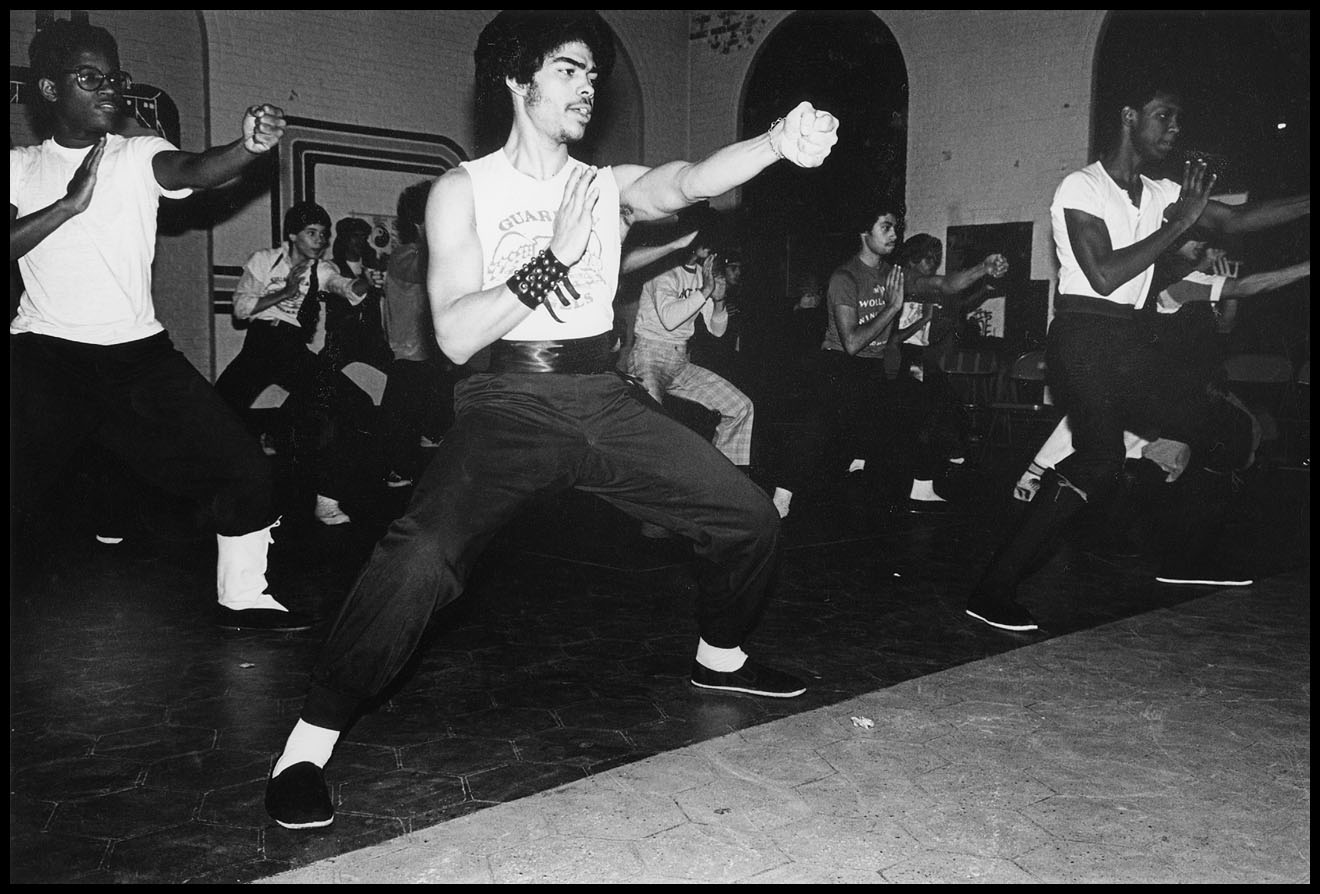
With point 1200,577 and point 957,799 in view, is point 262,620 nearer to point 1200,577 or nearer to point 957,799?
point 957,799

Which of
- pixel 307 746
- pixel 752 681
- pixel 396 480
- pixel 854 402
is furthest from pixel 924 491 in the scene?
pixel 307 746

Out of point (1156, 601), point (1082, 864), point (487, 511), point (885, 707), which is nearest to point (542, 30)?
point (487, 511)

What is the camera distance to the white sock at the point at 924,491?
24.0 feet

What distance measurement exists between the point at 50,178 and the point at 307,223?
10.6 feet

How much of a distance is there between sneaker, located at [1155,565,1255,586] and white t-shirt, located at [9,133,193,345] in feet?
14.7

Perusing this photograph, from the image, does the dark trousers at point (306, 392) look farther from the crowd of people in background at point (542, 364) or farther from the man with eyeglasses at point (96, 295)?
the man with eyeglasses at point (96, 295)

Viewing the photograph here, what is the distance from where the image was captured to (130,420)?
12.8 feet

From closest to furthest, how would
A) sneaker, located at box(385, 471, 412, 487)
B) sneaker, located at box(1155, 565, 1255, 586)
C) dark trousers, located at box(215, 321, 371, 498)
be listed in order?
sneaker, located at box(1155, 565, 1255, 586) < dark trousers, located at box(215, 321, 371, 498) < sneaker, located at box(385, 471, 412, 487)

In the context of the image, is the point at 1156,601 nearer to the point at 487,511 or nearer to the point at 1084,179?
the point at 1084,179

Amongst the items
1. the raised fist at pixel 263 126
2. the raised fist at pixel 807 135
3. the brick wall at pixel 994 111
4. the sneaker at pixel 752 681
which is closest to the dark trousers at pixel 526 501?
the sneaker at pixel 752 681

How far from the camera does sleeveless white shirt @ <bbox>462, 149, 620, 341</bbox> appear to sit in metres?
2.91

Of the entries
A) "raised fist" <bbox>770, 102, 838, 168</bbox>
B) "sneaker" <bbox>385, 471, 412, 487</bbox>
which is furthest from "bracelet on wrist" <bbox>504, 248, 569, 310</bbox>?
"sneaker" <bbox>385, 471, 412, 487</bbox>

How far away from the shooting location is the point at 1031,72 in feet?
35.9

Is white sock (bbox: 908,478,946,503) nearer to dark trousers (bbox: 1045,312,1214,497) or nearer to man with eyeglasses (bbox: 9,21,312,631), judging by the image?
dark trousers (bbox: 1045,312,1214,497)
